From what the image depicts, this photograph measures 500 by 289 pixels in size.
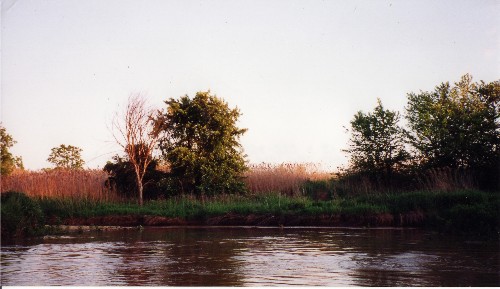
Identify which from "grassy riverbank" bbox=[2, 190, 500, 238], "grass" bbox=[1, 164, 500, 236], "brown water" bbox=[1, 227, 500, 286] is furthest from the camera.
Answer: "grassy riverbank" bbox=[2, 190, 500, 238]

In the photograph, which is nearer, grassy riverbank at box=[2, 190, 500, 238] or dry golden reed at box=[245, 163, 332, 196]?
grassy riverbank at box=[2, 190, 500, 238]

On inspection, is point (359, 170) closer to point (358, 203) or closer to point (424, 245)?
point (358, 203)

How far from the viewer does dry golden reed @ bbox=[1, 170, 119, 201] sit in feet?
60.4

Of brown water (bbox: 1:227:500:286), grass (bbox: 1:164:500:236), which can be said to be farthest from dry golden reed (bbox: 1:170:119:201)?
brown water (bbox: 1:227:500:286)

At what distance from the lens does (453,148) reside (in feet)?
60.7

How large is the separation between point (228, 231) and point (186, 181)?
4.87m

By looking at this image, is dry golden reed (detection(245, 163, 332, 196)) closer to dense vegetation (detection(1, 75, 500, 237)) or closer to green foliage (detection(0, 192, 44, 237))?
dense vegetation (detection(1, 75, 500, 237))

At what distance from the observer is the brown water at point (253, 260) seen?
7.55m

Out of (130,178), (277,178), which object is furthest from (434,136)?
(130,178)

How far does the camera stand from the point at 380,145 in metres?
19.9

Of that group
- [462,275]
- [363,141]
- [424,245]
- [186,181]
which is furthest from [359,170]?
[462,275]

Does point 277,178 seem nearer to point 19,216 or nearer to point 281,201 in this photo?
point 281,201

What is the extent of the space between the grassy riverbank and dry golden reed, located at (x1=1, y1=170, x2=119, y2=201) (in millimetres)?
632

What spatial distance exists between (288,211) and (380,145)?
5.47 meters
